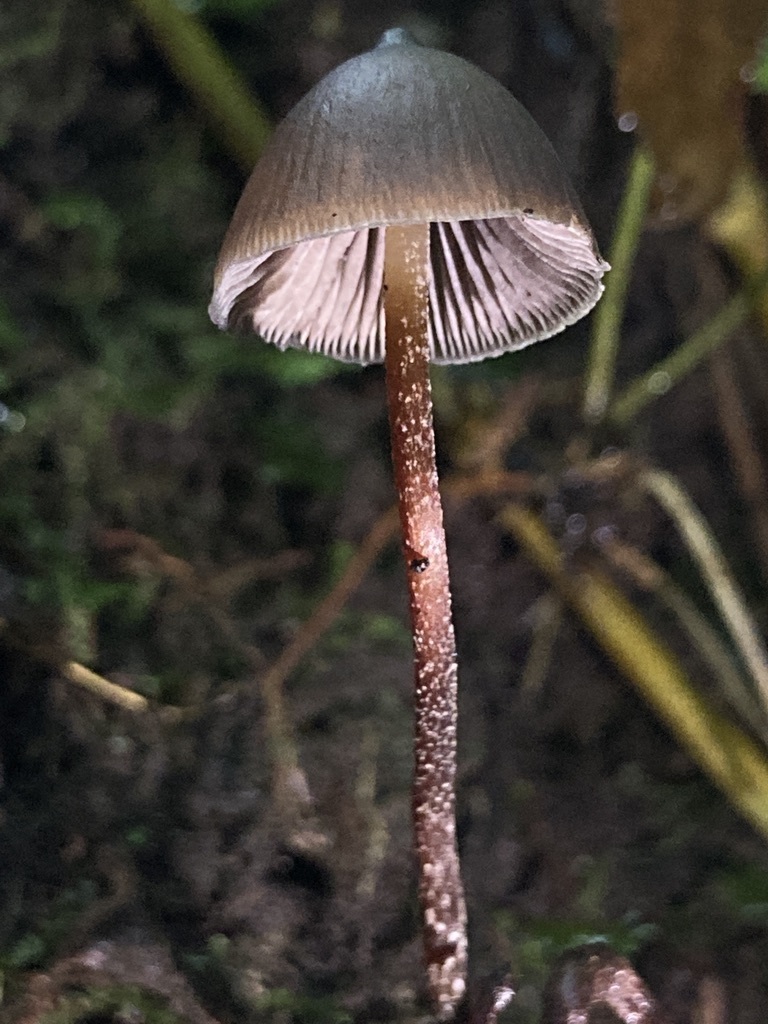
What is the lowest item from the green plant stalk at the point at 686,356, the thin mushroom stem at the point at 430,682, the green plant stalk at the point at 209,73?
the thin mushroom stem at the point at 430,682

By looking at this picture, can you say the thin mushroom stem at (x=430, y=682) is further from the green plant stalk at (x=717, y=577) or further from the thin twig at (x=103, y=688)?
the green plant stalk at (x=717, y=577)

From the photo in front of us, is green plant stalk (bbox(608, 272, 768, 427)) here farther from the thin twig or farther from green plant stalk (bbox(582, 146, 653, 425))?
the thin twig

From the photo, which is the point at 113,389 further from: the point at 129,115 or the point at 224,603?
the point at 129,115

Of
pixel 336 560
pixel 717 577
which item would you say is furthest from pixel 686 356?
pixel 336 560

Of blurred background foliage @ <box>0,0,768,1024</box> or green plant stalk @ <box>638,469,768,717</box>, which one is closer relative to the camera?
blurred background foliage @ <box>0,0,768,1024</box>

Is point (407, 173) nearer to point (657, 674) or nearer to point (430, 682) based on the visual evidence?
point (430, 682)

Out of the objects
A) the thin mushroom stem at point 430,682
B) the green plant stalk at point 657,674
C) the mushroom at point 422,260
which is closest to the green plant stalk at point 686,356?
the green plant stalk at point 657,674

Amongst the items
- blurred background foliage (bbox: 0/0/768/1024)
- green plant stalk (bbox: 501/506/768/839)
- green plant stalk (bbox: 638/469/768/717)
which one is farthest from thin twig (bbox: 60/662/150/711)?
green plant stalk (bbox: 638/469/768/717)
